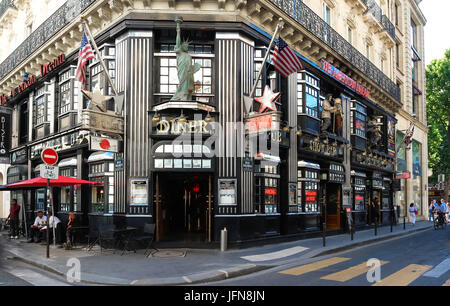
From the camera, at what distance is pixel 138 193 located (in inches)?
528

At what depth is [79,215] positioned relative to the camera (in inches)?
635

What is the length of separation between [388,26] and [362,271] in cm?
2390

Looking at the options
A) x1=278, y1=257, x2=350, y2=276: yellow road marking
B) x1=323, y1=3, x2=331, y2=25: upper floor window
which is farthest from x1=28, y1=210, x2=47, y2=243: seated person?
x1=323, y1=3, x2=331, y2=25: upper floor window

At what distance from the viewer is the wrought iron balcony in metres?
27.9

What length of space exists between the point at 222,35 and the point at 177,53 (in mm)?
1780

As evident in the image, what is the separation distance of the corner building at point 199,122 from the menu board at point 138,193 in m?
0.03

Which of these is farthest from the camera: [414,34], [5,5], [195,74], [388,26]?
[414,34]

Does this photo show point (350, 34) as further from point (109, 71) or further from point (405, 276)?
point (405, 276)

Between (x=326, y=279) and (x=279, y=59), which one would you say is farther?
(x=279, y=59)

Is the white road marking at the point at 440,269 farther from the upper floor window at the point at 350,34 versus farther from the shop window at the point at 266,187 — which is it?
the upper floor window at the point at 350,34

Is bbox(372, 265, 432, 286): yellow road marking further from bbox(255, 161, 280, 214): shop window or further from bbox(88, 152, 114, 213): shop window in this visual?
bbox(88, 152, 114, 213): shop window

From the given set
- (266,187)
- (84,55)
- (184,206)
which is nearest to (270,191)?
(266,187)

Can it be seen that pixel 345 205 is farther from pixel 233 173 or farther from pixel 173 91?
pixel 173 91
